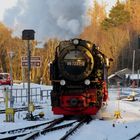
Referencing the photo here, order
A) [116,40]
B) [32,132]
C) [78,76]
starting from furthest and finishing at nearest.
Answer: [116,40]
[78,76]
[32,132]

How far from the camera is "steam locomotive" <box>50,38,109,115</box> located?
65.8ft

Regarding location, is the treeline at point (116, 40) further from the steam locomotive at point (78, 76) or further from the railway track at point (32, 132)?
the railway track at point (32, 132)

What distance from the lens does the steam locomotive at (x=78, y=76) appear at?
65.8 feet

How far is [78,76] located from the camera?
2042 cm

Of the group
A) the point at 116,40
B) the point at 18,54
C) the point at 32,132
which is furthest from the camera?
the point at 116,40

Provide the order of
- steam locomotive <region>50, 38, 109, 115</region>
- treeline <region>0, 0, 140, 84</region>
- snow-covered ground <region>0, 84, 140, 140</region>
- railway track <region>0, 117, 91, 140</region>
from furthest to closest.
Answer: treeline <region>0, 0, 140, 84</region> < steam locomotive <region>50, 38, 109, 115</region> < snow-covered ground <region>0, 84, 140, 140</region> < railway track <region>0, 117, 91, 140</region>

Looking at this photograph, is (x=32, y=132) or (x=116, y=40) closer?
(x=32, y=132)

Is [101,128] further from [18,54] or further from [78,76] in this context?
[18,54]

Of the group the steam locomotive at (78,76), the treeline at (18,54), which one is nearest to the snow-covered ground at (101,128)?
the steam locomotive at (78,76)

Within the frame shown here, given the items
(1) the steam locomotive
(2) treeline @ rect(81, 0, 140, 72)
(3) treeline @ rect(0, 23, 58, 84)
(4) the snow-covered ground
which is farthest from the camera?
(2) treeline @ rect(81, 0, 140, 72)

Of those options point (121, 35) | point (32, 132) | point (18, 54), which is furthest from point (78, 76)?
point (121, 35)

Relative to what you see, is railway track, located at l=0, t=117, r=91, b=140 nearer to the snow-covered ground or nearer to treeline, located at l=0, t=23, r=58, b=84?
the snow-covered ground

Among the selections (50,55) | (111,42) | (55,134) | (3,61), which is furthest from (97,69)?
(111,42)

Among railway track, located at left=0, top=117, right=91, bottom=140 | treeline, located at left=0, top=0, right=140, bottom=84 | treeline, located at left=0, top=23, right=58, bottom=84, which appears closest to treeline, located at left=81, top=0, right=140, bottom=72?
treeline, located at left=0, top=0, right=140, bottom=84
